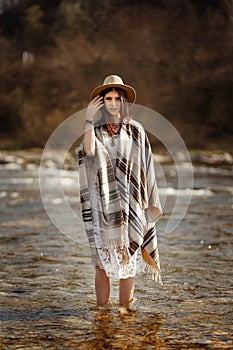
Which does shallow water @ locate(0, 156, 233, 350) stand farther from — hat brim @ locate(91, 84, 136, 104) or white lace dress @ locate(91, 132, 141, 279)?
hat brim @ locate(91, 84, 136, 104)

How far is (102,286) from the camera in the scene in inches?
212

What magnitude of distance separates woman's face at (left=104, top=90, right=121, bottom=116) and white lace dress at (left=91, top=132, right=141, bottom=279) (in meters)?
0.17

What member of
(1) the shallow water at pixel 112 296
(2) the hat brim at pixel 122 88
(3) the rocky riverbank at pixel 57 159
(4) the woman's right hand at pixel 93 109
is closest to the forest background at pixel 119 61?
(3) the rocky riverbank at pixel 57 159

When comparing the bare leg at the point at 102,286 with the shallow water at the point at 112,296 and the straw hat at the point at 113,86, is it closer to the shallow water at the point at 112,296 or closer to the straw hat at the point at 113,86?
the shallow water at the point at 112,296

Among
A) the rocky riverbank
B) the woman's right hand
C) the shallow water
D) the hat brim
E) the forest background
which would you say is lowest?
the shallow water

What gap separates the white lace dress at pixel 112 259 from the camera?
17.0 feet

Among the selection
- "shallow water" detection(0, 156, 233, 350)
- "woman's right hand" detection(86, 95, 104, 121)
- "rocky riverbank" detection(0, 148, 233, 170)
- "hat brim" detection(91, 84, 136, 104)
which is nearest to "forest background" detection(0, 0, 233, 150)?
"rocky riverbank" detection(0, 148, 233, 170)

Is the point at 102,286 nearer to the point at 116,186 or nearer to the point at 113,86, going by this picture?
the point at 116,186

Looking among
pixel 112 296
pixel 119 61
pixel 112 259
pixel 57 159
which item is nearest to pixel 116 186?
pixel 112 259

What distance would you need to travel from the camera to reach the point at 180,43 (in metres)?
39.0

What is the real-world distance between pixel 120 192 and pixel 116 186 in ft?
0.19

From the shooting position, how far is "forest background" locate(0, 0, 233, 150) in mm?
32625

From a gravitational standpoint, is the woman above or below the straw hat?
below

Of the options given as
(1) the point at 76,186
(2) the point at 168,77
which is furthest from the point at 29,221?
(2) the point at 168,77
